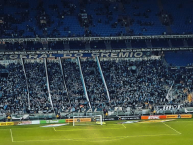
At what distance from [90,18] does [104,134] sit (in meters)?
24.7

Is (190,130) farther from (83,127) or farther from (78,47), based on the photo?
(78,47)

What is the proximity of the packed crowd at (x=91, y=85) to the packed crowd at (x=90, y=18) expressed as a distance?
4.75m

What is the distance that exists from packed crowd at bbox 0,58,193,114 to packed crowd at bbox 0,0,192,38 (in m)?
4.75

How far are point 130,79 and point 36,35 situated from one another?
15.1m

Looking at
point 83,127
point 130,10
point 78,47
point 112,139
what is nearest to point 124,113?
point 83,127

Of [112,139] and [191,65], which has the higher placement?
[191,65]

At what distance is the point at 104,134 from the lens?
137ft

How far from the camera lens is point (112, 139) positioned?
39.6m

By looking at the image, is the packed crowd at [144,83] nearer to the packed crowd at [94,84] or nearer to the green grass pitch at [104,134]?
the packed crowd at [94,84]

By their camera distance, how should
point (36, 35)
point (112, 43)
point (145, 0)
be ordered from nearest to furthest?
1. point (36, 35)
2. point (112, 43)
3. point (145, 0)

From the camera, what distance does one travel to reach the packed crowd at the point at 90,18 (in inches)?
2281

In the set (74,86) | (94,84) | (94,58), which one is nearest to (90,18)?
(94,58)

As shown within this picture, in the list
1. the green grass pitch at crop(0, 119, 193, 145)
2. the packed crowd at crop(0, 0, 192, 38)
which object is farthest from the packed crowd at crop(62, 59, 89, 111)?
the green grass pitch at crop(0, 119, 193, 145)

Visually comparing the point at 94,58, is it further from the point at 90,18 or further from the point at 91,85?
the point at 91,85
